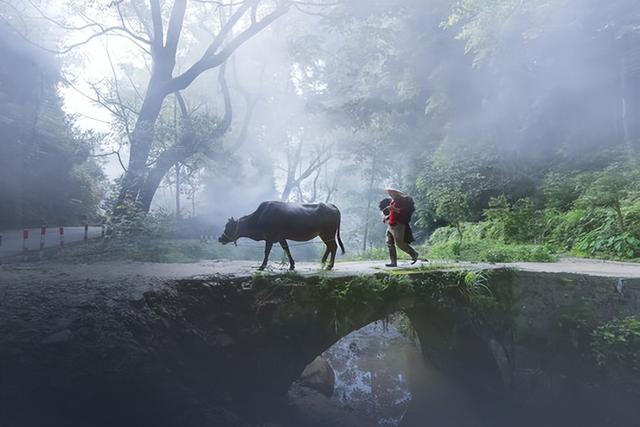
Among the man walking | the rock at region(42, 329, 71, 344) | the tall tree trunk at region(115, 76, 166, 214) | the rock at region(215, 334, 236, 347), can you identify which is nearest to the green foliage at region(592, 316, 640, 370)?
the man walking

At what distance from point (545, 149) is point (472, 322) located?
930 centimetres

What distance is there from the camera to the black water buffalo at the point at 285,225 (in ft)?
16.9

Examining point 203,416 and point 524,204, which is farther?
point 524,204

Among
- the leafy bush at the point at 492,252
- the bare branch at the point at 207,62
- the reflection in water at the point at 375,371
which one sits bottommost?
the reflection in water at the point at 375,371

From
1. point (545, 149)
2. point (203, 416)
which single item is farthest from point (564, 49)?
point (203, 416)

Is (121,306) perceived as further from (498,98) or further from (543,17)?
(498,98)

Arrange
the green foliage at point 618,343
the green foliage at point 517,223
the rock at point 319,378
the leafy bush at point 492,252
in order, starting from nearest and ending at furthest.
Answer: the green foliage at point 618,343
the rock at point 319,378
the leafy bush at point 492,252
the green foliage at point 517,223

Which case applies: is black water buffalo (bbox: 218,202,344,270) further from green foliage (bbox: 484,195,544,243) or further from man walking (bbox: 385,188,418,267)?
green foliage (bbox: 484,195,544,243)

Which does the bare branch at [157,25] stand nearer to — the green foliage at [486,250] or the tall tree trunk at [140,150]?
the tall tree trunk at [140,150]

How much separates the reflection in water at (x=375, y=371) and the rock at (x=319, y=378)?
20cm

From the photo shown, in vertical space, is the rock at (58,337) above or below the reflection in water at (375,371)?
above

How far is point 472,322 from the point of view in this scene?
5.57 m

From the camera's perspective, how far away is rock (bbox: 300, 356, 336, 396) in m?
6.28

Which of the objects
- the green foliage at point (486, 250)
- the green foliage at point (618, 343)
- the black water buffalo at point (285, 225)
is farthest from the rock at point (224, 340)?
the green foliage at point (486, 250)
